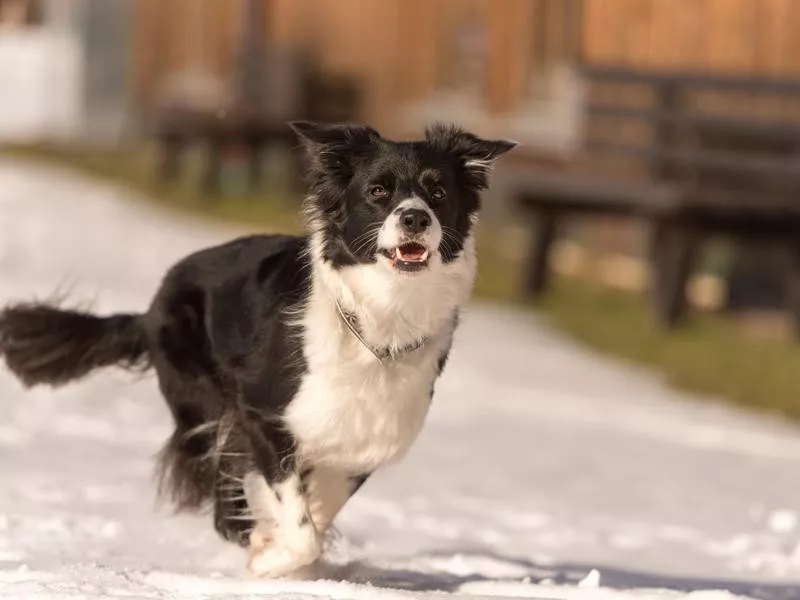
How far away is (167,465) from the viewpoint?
17.8 ft

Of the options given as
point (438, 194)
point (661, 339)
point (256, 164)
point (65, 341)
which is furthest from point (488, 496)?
point (256, 164)

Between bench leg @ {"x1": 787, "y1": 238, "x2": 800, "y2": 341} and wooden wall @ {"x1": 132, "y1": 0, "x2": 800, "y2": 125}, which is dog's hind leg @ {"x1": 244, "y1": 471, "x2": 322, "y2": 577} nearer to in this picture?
bench leg @ {"x1": 787, "y1": 238, "x2": 800, "y2": 341}

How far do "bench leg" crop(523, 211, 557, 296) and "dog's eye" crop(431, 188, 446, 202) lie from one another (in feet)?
25.0

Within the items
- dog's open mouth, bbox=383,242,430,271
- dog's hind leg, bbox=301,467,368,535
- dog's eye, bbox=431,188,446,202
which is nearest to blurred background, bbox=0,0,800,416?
dog's hind leg, bbox=301,467,368,535

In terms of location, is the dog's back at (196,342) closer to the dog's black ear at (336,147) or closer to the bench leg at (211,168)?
the dog's black ear at (336,147)

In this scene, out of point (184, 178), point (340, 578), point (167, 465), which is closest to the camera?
point (340, 578)

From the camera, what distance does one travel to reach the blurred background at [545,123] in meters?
11.0

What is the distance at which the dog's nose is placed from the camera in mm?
4480

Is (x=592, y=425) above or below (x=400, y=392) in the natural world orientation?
below

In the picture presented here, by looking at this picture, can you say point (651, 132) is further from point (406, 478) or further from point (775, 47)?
point (406, 478)

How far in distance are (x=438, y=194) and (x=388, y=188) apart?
166 millimetres

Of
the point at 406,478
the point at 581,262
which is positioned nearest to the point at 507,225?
the point at 581,262

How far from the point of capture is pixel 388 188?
4.70m

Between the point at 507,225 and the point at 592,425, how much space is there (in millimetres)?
6672
